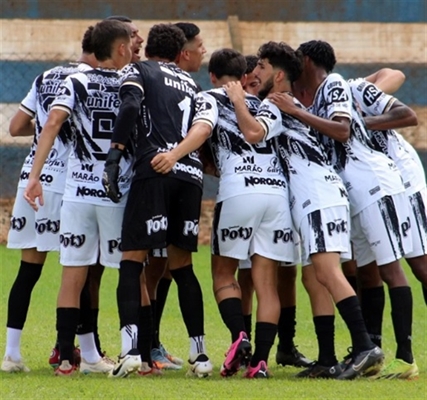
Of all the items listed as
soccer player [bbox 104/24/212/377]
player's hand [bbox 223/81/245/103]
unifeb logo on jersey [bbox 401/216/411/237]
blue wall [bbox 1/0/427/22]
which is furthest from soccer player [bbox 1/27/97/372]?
blue wall [bbox 1/0/427/22]

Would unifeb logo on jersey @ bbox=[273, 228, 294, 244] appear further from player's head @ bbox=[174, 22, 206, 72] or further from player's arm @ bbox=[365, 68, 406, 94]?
player's arm @ bbox=[365, 68, 406, 94]

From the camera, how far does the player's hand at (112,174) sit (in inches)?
254

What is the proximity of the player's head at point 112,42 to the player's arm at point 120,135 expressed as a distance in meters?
0.41

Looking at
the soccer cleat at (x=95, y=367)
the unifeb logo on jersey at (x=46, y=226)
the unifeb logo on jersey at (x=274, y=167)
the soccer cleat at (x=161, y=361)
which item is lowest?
the soccer cleat at (x=95, y=367)

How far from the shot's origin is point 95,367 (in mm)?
7000

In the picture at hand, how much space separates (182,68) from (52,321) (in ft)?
9.80

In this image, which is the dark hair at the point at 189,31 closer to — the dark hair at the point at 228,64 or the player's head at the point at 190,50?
the player's head at the point at 190,50

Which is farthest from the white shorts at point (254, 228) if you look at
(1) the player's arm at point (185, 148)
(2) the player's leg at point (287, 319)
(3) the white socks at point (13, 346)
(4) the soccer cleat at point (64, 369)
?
(3) the white socks at point (13, 346)

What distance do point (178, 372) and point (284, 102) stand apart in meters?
1.88

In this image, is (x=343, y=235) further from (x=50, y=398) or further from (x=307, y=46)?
(x=50, y=398)

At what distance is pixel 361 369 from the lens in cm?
664

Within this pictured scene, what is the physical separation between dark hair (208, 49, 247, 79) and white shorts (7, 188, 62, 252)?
1317mm

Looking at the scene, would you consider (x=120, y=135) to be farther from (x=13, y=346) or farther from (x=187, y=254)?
(x=13, y=346)

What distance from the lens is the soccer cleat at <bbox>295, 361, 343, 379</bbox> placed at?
6.75 meters
